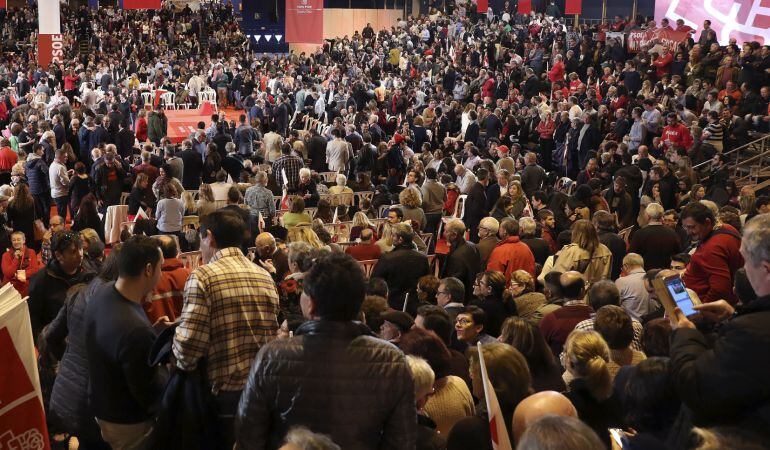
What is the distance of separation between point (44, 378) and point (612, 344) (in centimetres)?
316

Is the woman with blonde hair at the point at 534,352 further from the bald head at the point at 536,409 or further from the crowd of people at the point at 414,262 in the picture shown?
the bald head at the point at 536,409

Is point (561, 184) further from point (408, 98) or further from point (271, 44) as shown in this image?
point (271, 44)

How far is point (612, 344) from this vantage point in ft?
15.8

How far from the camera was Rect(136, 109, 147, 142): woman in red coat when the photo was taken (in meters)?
18.3

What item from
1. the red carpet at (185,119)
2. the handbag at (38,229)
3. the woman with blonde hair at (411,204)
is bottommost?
the handbag at (38,229)

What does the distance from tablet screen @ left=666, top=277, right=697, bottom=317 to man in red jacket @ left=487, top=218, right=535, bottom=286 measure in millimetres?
4591

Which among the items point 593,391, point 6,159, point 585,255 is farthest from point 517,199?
point 6,159

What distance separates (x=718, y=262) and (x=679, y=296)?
329 centimetres

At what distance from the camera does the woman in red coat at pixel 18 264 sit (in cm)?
791

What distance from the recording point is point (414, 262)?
25.0 ft

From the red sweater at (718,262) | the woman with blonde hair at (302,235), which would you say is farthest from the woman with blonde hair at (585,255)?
the woman with blonde hair at (302,235)

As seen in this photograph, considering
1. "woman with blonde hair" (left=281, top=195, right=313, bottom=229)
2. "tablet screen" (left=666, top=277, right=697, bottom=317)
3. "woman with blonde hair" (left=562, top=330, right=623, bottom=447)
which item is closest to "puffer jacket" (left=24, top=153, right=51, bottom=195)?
"woman with blonde hair" (left=281, top=195, right=313, bottom=229)

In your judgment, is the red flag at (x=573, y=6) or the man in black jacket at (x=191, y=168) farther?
the red flag at (x=573, y=6)

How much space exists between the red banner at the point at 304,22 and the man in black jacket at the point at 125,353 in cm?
1994
